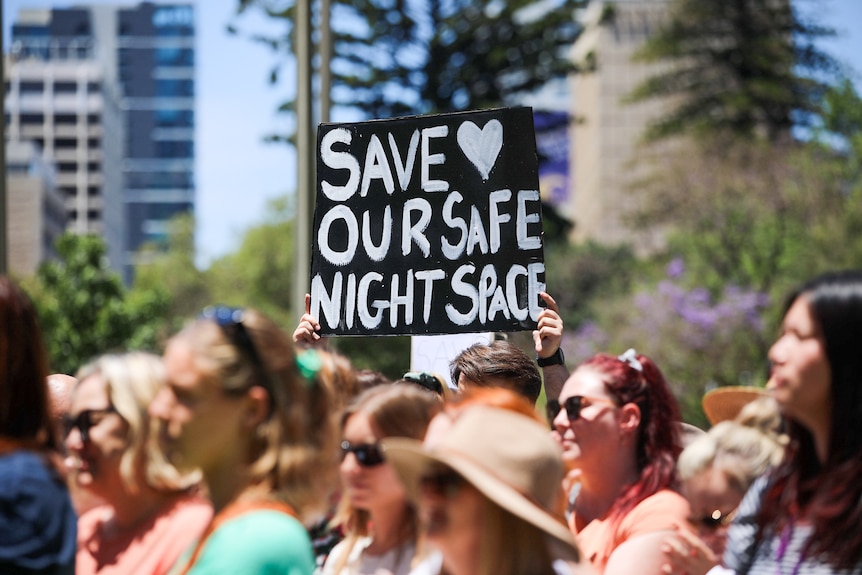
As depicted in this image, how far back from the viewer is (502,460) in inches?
108

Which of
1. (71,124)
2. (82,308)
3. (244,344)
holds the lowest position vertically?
(82,308)

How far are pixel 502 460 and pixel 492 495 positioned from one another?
12 cm

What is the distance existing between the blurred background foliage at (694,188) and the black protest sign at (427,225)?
56.0 ft

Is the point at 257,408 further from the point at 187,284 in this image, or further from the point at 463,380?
the point at 187,284

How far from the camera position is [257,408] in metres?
2.81

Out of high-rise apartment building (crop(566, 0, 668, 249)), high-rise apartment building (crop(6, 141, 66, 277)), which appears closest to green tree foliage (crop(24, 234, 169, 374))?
high-rise apartment building (crop(566, 0, 668, 249))

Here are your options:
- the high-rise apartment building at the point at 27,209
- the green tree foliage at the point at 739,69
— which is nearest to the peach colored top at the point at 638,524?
the green tree foliage at the point at 739,69

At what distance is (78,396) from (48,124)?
15878 centimetres

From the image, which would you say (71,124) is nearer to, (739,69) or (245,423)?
(739,69)

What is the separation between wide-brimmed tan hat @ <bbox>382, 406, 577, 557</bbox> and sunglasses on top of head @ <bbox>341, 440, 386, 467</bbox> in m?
0.72

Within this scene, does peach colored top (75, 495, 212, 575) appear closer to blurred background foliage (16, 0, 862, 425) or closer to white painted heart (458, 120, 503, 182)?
white painted heart (458, 120, 503, 182)

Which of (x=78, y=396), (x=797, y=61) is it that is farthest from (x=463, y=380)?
(x=797, y=61)

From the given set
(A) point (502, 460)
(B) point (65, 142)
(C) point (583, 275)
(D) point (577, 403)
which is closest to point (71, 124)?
(B) point (65, 142)

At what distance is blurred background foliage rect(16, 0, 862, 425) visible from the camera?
2841 cm
